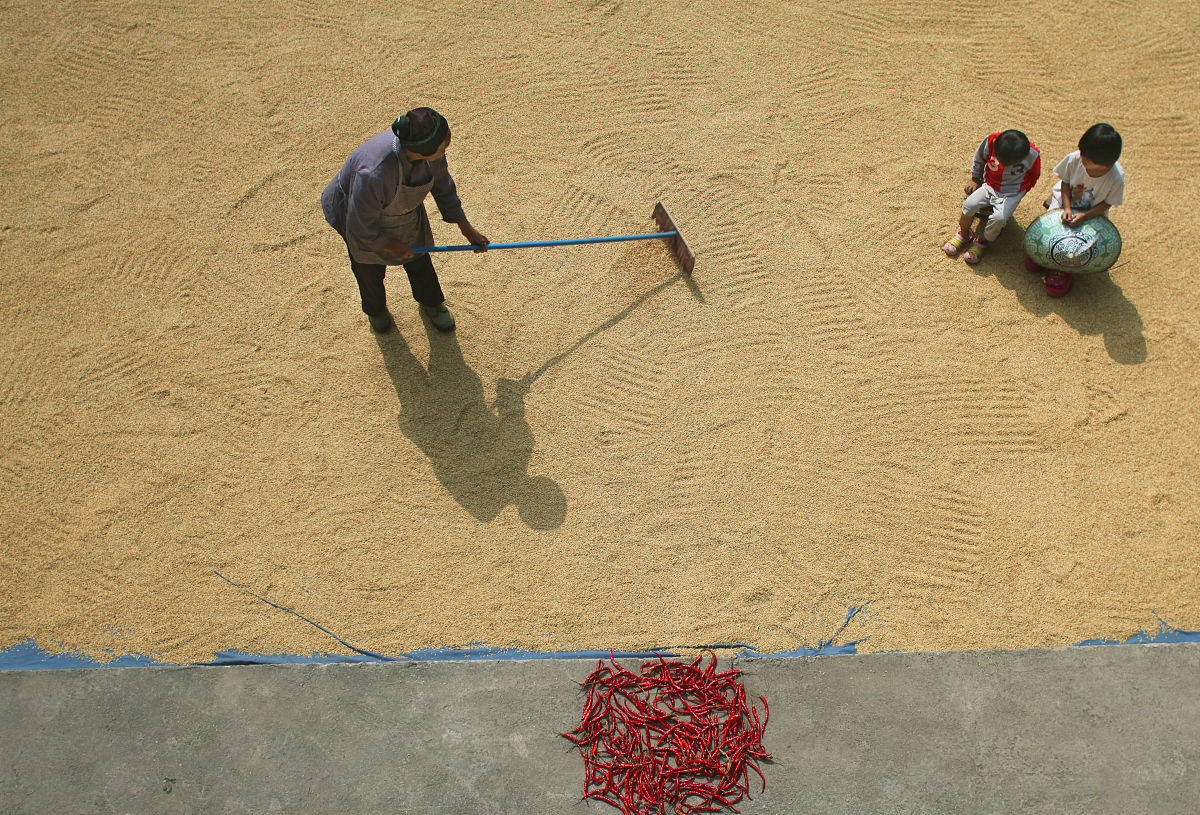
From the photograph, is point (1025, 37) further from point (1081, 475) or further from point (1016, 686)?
point (1016, 686)

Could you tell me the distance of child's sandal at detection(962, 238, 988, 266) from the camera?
13.4ft

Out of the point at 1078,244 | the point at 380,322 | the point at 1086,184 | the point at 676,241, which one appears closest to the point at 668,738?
the point at 380,322

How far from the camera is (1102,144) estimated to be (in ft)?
11.8

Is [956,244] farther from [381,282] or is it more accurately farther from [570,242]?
[381,282]

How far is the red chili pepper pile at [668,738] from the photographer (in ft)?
9.47

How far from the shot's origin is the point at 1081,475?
137 inches

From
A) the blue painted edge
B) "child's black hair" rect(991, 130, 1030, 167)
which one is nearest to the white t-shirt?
"child's black hair" rect(991, 130, 1030, 167)

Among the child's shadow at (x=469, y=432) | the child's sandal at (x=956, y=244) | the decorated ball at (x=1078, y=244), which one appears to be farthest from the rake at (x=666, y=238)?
the decorated ball at (x=1078, y=244)

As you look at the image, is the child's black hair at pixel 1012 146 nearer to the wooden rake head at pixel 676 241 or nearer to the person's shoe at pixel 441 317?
the wooden rake head at pixel 676 241

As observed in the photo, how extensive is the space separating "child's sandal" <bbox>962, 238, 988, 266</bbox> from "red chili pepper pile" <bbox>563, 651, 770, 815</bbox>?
2.41 m

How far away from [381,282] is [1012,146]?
2990 millimetres

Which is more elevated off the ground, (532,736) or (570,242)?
(570,242)

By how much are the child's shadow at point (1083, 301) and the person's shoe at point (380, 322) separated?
2918 mm

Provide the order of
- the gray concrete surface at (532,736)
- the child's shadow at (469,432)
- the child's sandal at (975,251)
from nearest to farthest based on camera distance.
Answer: the gray concrete surface at (532,736), the child's shadow at (469,432), the child's sandal at (975,251)
